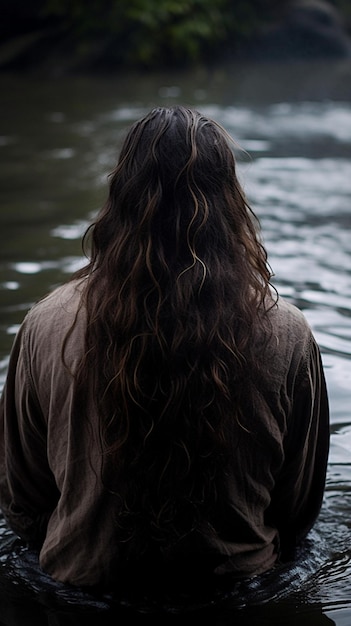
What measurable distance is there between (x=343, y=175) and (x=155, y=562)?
21.0ft

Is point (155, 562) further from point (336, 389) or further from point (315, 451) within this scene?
point (336, 389)

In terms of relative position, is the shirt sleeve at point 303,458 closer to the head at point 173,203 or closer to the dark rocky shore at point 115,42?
the head at point 173,203

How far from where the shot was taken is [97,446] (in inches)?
99.7

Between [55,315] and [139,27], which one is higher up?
[139,27]

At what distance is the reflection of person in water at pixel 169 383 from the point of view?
237 cm

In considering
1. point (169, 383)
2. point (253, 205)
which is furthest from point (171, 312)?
point (253, 205)

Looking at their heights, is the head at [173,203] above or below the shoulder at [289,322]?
above

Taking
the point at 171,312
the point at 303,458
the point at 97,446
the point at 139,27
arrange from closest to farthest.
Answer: the point at 171,312 < the point at 97,446 < the point at 303,458 < the point at 139,27

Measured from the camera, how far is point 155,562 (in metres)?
2.61

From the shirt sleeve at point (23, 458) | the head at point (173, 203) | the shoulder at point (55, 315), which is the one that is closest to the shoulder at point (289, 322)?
the head at point (173, 203)

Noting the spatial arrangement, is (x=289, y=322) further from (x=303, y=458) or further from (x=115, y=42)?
(x=115, y=42)

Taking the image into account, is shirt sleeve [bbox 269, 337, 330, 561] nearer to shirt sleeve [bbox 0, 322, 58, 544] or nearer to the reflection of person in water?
the reflection of person in water

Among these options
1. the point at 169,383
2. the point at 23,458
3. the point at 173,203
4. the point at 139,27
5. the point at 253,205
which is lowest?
the point at 23,458

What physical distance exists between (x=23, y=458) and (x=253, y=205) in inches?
191
